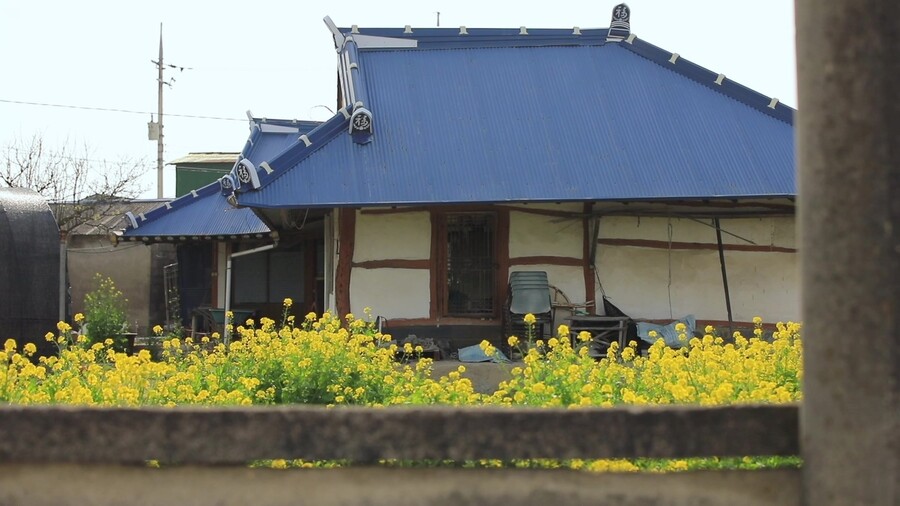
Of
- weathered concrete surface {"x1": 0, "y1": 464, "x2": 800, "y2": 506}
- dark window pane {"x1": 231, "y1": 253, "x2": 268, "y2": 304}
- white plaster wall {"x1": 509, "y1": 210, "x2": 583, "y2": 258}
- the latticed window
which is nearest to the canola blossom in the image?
weathered concrete surface {"x1": 0, "y1": 464, "x2": 800, "y2": 506}

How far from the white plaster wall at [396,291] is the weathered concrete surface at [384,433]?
10146 mm

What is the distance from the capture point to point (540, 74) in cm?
1557

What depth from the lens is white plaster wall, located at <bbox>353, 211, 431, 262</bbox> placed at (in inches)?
525

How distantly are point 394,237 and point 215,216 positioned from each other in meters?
6.70

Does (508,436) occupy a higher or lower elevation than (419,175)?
lower

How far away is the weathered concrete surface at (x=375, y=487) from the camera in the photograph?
3.17 metres

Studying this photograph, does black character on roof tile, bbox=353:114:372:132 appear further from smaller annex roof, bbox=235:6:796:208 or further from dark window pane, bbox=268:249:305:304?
dark window pane, bbox=268:249:305:304

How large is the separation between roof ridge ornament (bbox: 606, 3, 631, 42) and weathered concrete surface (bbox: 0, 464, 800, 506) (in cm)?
1362

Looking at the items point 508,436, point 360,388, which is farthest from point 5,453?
point 360,388

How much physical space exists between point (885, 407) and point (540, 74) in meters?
13.2

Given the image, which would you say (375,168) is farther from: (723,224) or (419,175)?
(723,224)

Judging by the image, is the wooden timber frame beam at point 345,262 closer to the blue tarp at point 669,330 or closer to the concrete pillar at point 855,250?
the blue tarp at point 669,330

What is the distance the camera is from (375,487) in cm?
320

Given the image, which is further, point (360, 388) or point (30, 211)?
point (30, 211)
